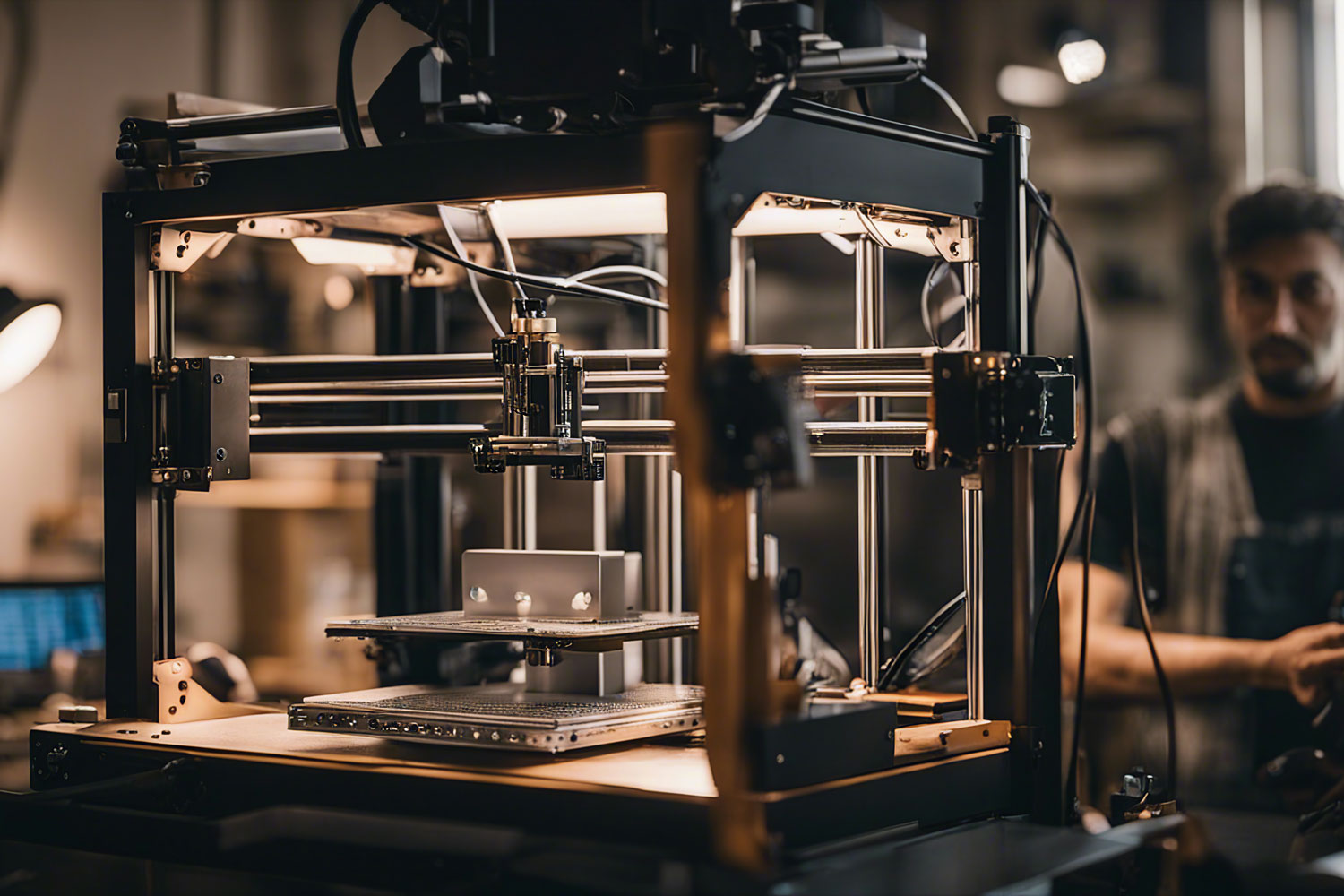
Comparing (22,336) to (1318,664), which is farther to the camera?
(22,336)

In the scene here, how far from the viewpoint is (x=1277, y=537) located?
2.91 meters

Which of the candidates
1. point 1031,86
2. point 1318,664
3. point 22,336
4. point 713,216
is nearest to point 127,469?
point 713,216

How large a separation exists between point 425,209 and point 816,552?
965 mm

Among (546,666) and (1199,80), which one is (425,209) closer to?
(546,666)

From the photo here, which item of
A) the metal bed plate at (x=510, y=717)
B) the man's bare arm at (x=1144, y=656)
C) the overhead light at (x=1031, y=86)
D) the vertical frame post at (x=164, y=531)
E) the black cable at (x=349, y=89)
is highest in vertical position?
the overhead light at (x=1031, y=86)

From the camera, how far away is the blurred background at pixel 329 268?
2.90 metres

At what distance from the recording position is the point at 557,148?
121 cm

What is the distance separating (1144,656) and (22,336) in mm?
2069

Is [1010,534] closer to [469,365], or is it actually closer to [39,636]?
[469,365]

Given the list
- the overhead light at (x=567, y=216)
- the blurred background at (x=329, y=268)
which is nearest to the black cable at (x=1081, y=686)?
the overhead light at (x=567, y=216)

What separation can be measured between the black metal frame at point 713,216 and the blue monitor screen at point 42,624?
1.17m

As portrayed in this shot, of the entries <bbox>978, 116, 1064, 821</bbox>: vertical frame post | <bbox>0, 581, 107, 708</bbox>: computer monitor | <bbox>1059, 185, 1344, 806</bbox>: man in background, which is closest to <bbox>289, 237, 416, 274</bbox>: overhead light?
<bbox>978, 116, 1064, 821</bbox>: vertical frame post

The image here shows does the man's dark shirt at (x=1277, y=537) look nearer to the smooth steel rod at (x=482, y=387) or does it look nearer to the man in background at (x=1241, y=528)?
the man in background at (x=1241, y=528)

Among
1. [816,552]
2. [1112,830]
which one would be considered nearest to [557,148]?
[1112,830]
